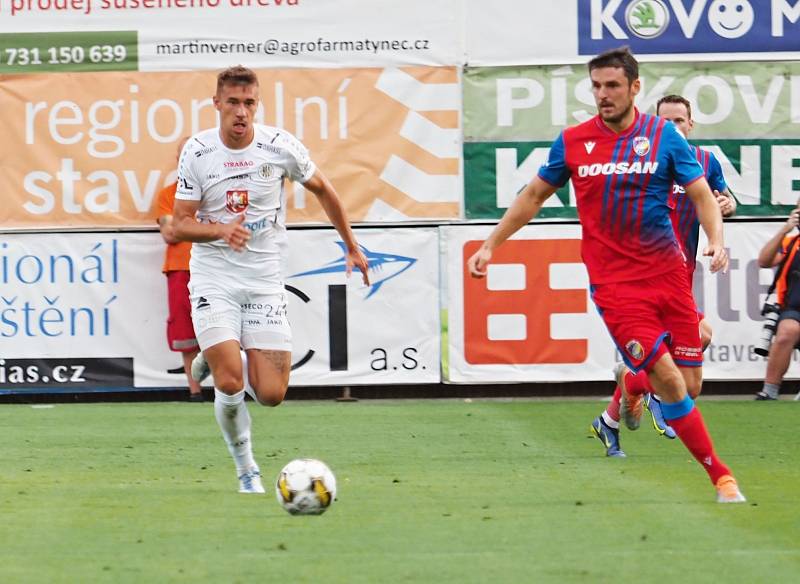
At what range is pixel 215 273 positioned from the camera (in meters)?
8.41

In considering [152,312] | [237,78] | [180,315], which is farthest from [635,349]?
[152,312]

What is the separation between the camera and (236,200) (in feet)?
27.5

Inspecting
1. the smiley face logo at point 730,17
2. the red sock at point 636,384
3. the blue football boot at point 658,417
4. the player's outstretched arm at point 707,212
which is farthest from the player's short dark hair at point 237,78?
the smiley face logo at point 730,17

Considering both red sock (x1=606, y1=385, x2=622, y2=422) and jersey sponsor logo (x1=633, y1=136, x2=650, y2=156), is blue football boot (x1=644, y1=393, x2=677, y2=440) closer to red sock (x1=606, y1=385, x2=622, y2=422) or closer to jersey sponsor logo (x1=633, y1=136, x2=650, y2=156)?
red sock (x1=606, y1=385, x2=622, y2=422)

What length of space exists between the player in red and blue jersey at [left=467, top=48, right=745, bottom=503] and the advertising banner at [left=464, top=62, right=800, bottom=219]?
622 centimetres

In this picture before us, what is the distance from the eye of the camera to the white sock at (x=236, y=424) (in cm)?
825

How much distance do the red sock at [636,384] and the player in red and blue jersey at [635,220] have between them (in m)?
1.40

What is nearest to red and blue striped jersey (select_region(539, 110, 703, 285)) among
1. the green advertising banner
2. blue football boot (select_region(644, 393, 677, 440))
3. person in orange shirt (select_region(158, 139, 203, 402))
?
blue football boot (select_region(644, 393, 677, 440))

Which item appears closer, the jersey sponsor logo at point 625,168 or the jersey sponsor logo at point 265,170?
the jersey sponsor logo at point 625,168

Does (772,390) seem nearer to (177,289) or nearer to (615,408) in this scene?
(615,408)

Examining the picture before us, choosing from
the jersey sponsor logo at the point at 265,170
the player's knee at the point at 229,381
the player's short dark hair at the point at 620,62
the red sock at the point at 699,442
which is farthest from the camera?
the jersey sponsor logo at the point at 265,170

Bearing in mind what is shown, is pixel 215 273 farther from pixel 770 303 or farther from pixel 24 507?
pixel 770 303

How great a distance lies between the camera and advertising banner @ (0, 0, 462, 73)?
14469 mm

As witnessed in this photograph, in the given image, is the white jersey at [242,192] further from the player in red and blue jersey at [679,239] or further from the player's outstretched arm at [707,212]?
the player in red and blue jersey at [679,239]
